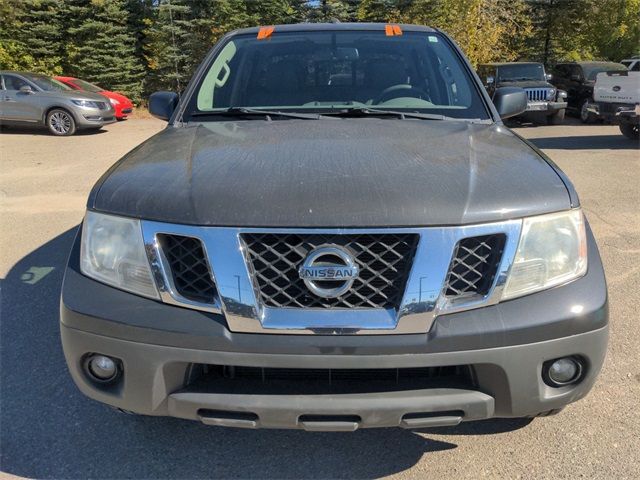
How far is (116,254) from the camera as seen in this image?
6.79ft

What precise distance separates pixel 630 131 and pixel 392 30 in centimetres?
1066

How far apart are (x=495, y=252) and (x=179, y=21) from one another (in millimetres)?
24877

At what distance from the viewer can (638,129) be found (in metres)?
→ 12.0

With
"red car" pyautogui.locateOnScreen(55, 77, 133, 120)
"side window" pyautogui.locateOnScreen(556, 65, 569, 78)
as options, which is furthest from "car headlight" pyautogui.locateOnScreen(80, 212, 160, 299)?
"side window" pyautogui.locateOnScreen(556, 65, 569, 78)

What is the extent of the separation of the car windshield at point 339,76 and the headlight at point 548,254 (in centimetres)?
116

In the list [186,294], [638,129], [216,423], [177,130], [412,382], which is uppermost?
[177,130]

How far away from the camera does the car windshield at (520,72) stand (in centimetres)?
1698

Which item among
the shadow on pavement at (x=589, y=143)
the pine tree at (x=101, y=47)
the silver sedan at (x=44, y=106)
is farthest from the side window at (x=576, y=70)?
the pine tree at (x=101, y=47)

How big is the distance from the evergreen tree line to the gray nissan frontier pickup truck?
2205cm

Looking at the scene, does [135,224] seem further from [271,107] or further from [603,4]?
[603,4]

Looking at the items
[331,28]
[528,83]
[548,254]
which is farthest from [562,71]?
[548,254]

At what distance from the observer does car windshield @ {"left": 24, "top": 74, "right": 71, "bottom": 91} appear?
47.1ft

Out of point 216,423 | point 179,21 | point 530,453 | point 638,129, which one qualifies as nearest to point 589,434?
point 530,453

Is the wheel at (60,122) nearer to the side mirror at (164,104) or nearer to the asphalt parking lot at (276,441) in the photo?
the asphalt parking lot at (276,441)
